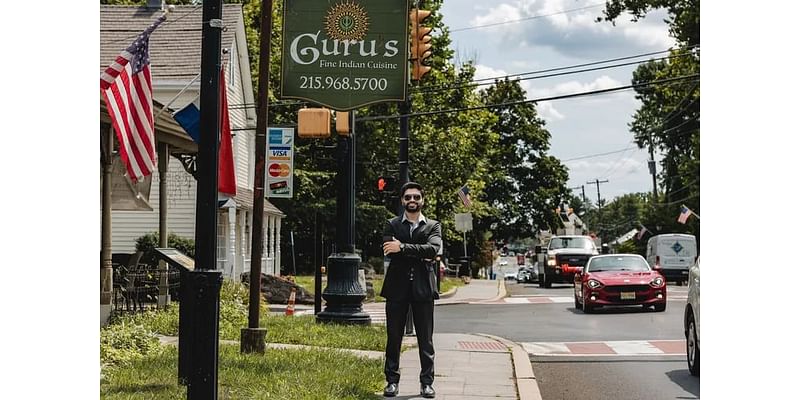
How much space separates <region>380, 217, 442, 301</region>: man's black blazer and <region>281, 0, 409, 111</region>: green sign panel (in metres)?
2.68

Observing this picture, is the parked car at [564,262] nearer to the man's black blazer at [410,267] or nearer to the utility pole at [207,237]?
the man's black blazer at [410,267]

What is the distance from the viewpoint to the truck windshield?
131ft

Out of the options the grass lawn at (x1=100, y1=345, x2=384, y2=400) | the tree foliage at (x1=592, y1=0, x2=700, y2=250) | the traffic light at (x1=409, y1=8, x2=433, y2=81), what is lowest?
the grass lawn at (x1=100, y1=345, x2=384, y2=400)

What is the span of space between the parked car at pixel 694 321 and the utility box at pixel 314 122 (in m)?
4.95

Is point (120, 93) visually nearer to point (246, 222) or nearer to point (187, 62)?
point (187, 62)

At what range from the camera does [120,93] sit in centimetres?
954

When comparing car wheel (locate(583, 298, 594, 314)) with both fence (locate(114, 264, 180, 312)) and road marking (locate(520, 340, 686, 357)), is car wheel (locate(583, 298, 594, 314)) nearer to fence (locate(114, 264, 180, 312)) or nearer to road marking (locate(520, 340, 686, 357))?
road marking (locate(520, 340, 686, 357))

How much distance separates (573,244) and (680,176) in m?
24.8

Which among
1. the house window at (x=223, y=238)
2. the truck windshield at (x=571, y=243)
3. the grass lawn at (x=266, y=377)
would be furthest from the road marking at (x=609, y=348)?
the truck windshield at (x=571, y=243)

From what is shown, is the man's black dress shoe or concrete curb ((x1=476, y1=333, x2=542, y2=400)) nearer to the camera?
the man's black dress shoe

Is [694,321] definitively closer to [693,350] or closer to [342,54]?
[693,350]

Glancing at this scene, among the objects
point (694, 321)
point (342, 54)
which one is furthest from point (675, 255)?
point (342, 54)

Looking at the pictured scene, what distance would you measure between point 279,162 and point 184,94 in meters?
15.4

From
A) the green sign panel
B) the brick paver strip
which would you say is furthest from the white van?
the green sign panel
